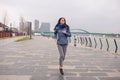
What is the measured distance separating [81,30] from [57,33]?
124589 mm

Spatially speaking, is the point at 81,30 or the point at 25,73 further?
the point at 81,30

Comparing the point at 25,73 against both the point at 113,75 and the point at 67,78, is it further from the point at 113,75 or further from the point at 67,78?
the point at 113,75

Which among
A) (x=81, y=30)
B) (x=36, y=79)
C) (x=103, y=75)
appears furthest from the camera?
(x=81, y=30)

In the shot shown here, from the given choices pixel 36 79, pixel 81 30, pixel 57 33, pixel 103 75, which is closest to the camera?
pixel 36 79

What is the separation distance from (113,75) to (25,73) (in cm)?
271

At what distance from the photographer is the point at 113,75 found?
8578 millimetres

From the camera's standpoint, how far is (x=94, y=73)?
8969 mm

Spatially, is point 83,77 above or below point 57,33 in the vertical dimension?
below

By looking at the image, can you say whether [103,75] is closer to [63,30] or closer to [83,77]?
[83,77]

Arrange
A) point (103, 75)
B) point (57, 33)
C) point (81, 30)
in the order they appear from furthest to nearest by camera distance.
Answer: point (81, 30), point (57, 33), point (103, 75)

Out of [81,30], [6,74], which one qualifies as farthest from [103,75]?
[81,30]

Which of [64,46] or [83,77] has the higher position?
[64,46]

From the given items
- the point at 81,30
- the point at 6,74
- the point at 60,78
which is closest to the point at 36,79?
the point at 60,78

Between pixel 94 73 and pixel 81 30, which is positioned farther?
pixel 81 30
